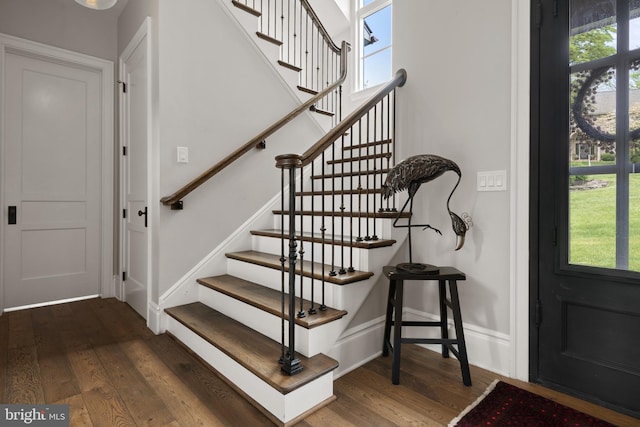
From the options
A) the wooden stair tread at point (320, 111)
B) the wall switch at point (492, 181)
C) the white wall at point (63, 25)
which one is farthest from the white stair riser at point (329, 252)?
the white wall at point (63, 25)

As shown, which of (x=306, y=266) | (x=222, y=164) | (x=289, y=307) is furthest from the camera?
(x=222, y=164)

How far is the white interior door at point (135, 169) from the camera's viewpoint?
9.09 ft

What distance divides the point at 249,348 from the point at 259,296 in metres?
0.38

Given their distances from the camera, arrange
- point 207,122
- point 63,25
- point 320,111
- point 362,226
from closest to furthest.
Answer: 1. point 362,226
2. point 207,122
3. point 63,25
4. point 320,111

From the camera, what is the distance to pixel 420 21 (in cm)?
228

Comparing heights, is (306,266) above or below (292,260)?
below

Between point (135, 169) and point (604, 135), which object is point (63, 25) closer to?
point (135, 169)

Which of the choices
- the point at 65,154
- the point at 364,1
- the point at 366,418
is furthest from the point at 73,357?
the point at 364,1

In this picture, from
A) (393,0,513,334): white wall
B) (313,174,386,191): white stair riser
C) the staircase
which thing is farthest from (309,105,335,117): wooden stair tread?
(393,0,513,334): white wall

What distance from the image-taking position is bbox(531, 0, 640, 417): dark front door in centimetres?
151

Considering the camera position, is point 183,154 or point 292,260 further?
point 183,154

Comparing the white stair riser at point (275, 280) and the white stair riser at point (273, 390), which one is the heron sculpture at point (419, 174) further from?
the white stair riser at point (273, 390)

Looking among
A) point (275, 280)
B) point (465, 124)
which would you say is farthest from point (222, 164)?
point (465, 124)

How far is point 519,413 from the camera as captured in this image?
1510mm
